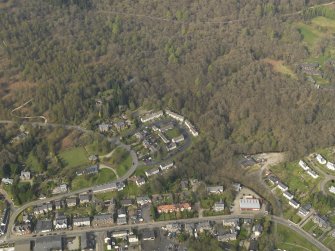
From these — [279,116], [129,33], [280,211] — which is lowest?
[280,211]

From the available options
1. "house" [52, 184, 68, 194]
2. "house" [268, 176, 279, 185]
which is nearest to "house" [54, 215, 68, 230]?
"house" [52, 184, 68, 194]

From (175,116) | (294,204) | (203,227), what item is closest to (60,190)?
(203,227)

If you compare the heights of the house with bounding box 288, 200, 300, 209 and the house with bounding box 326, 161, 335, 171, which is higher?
the house with bounding box 326, 161, 335, 171

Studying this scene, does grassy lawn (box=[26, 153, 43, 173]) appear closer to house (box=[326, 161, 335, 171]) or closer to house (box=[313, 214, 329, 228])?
house (box=[313, 214, 329, 228])

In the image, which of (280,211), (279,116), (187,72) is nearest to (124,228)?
(280,211)

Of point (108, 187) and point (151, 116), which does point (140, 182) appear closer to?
point (108, 187)

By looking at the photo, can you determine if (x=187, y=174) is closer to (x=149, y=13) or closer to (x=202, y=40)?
(x=202, y=40)

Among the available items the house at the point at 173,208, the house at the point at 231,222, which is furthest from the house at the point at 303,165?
Answer: the house at the point at 173,208

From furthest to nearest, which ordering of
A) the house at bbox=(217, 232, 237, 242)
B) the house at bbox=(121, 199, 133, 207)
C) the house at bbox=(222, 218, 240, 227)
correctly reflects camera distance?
the house at bbox=(121, 199, 133, 207) < the house at bbox=(222, 218, 240, 227) < the house at bbox=(217, 232, 237, 242)
